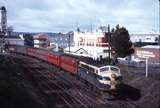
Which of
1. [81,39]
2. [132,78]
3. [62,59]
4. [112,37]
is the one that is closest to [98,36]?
[81,39]

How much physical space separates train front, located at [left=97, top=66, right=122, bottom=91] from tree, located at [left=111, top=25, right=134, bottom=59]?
4000cm

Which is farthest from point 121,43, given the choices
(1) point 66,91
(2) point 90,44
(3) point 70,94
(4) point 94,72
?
(2) point 90,44

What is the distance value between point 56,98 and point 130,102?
7.30 meters

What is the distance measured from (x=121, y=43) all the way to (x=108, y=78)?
40.9 meters

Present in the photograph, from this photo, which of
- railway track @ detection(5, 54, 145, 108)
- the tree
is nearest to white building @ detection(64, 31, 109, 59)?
the tree

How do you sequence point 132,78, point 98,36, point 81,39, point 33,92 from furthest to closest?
point 81,39
point 98,36
point 132,78
point 33,92

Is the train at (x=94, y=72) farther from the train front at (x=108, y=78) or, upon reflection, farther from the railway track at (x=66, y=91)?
the railway track at (x=66, y=91)

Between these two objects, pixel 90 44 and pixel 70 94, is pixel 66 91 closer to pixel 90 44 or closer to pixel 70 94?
pixel 70 94

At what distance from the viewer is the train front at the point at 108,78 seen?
1283 inches

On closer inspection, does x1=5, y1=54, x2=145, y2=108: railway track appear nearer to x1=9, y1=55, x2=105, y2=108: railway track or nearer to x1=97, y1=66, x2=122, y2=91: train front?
x1=9, y1=55, x2=105, y2=108: railway track

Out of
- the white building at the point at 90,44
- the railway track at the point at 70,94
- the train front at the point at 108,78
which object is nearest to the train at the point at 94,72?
the train front at the point at 108,78

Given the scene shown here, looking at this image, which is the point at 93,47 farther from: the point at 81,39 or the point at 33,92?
the point at 33,92

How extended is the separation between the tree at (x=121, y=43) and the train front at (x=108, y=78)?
131ft

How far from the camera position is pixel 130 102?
32.6 meters
